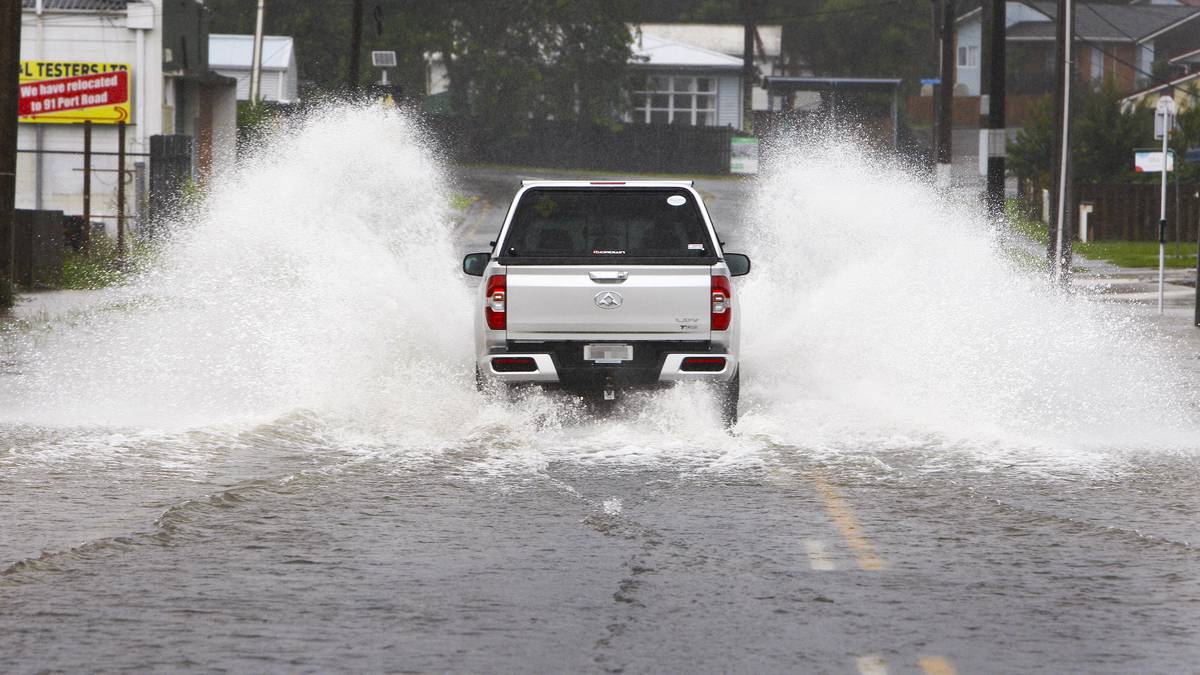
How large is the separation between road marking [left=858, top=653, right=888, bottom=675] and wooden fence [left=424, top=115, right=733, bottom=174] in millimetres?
72177

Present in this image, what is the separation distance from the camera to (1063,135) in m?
33.5

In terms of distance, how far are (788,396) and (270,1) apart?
73.8 metres

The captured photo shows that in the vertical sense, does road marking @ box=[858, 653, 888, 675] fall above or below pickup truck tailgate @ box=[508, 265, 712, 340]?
below

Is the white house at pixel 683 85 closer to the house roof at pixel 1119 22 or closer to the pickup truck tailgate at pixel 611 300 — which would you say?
the house roof at pixel 1119 22

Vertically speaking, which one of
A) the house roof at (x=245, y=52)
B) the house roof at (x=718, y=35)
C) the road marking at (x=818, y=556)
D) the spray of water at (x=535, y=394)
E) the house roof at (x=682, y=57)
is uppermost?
the house roof at (x=718, y=35)

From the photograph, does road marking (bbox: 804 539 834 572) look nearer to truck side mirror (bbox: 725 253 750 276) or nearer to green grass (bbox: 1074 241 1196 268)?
truck side mirror (bbox: 725 253 750 276)

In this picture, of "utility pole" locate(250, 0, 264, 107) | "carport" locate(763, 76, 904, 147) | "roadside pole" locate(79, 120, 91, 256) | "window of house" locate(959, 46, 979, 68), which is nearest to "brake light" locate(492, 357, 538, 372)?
"roadside pole" locate(79, 120, 91, 256)

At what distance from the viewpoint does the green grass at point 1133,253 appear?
1598 inches

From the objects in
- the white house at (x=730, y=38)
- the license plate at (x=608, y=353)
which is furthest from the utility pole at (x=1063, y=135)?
the white house at (x=730, y=38)

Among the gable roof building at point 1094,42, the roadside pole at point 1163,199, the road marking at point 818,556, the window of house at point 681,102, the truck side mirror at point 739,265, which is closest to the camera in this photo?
the road marking at point 818,556

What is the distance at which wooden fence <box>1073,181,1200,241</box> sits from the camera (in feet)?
168

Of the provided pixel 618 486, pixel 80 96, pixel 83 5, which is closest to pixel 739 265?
pixel 618 486

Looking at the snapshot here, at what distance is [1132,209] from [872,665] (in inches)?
1865

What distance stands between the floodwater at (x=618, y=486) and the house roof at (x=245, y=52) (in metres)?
46.3
